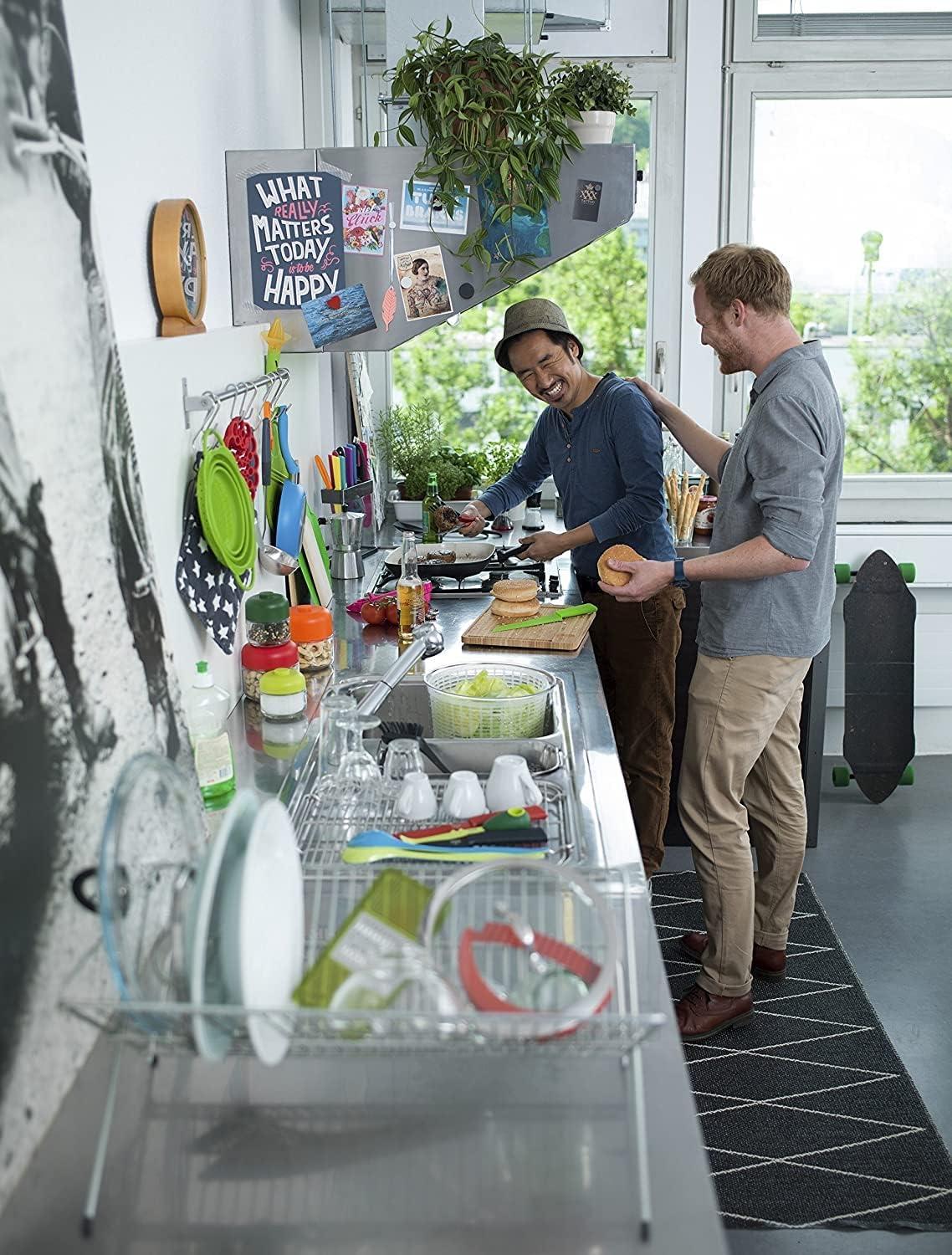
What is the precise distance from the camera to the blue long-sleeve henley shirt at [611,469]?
3.06 m

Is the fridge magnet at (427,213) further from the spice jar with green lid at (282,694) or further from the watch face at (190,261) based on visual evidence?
the spice jar with green lid at (282,694)

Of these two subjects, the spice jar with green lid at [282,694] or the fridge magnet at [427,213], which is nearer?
the spice jar with green lid at [282,694]

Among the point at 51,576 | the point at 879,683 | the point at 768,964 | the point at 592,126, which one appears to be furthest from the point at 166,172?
the point at 879,683

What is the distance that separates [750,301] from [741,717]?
85cm

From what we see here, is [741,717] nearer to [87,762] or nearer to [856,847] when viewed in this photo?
[856,847]

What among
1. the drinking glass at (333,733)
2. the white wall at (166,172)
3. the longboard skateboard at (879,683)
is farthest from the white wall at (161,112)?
the longboard skateboard at (879,683)

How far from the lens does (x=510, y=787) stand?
1.76 m

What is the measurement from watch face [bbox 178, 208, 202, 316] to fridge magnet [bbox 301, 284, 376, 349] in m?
0.61

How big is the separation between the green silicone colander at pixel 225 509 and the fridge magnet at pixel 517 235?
0.88 meters

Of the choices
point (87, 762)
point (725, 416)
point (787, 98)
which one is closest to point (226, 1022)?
point (87, 762)

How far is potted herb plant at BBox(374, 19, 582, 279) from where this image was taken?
259 cm

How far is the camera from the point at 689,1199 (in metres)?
1.01

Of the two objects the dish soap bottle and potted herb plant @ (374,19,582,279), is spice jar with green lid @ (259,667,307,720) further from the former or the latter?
potted herb plant @ (374,19,582,279)

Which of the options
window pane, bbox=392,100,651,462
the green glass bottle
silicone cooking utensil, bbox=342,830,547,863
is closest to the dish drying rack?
silicone cooking utensil, bbox=342,830,547,863
